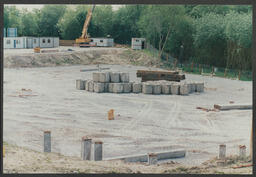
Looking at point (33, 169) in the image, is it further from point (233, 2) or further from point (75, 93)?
point (75, 93)

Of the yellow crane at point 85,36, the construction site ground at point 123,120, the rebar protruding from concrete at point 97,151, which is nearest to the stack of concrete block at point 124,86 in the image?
the construction site ground at point 123,120

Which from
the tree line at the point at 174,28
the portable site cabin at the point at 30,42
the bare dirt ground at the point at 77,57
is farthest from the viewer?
the portable site cabin at the point at 30,42

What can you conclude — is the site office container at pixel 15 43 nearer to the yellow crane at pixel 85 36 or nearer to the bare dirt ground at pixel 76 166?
the yellow crane at pixel 85 36

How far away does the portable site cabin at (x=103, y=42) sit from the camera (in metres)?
51.3

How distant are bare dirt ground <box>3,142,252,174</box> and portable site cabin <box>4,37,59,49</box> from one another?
137ft

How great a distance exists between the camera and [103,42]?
5216 cm

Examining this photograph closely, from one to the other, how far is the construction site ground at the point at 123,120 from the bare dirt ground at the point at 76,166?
250 mm

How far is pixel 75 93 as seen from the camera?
30094 millimetres

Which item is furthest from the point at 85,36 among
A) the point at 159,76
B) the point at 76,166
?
the point at 76,166

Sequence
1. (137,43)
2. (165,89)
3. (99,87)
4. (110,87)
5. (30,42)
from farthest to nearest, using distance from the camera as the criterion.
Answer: (30,42) → (137,43) → (165,89) → (110,87) → (99,87)

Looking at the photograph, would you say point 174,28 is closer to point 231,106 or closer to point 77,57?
point 77,57

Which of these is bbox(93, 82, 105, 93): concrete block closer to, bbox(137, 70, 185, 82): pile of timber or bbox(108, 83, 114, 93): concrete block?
bbox(108, 83, 114, 93): concrete block

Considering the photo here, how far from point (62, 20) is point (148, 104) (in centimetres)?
3002

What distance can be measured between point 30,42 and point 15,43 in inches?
74.6
